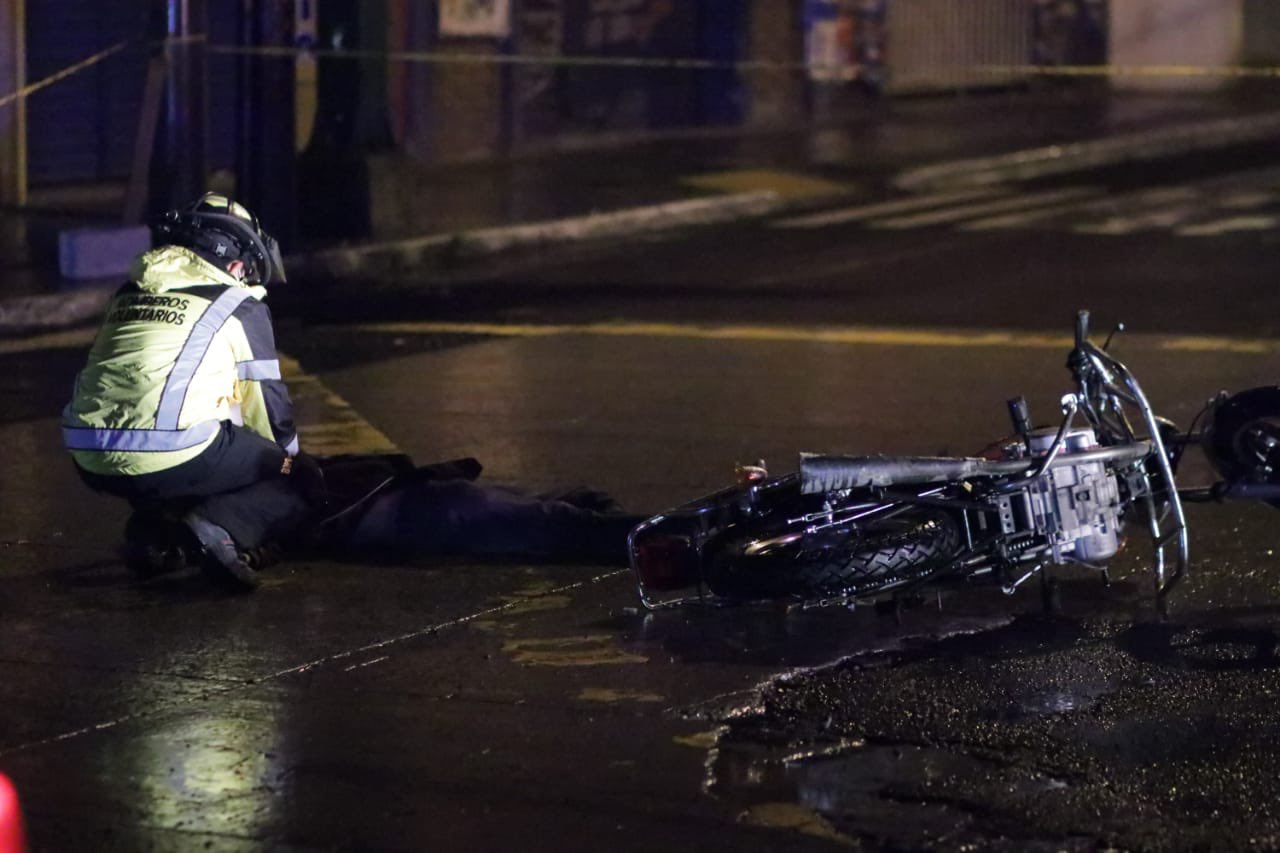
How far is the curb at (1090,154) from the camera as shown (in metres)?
22.1

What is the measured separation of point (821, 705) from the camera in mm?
5609

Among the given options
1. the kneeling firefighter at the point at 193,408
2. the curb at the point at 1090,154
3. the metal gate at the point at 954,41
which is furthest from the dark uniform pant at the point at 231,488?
the metal gate at the point at 954,41

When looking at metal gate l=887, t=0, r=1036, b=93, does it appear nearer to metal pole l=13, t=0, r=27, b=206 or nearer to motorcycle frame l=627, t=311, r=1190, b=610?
metal pole l=13, t=0, r=27, b=206

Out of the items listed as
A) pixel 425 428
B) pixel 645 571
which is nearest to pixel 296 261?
pixel 425 428

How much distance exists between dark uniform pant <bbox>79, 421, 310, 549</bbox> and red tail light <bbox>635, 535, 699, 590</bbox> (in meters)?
1.31

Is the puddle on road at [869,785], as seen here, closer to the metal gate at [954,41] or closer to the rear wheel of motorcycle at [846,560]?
the rear wheel of motorcycle at [846,560]

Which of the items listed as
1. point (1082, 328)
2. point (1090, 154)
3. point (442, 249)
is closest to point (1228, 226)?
point (1090, 154)

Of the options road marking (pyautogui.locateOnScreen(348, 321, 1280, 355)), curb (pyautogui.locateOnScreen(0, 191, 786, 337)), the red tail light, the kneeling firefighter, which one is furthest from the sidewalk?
the red tail light

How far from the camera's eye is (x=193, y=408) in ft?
22.7

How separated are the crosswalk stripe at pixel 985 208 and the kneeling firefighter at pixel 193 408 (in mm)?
11868

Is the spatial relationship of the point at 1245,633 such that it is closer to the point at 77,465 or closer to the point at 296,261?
the point at 77,465

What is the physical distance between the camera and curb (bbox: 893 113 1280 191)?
22.1m

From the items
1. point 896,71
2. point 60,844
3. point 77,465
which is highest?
point 896,71

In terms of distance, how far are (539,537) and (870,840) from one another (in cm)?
280
